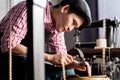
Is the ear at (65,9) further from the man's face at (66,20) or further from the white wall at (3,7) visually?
the white wall at (3,7)

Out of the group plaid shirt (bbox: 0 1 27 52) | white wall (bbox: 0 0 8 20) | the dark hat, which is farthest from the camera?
white wall (bbox: 0 0 8 20)

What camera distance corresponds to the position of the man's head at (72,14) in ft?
3.28

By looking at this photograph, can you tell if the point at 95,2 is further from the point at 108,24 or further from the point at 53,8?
the point at 53,8

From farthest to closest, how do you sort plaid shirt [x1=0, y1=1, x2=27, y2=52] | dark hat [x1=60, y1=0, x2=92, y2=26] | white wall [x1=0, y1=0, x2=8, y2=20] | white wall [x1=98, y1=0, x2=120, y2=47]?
white wall [x1=98, y1=0, x2=120, y2=47]
white wall [x1=0, y1=0, x2=8, y2=20]
dark hat [x1=60, y1=0, x2=92, y2=26]
plaid shirt [x1=0, y1=1, x2=27, y2=52]

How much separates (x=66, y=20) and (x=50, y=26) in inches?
2.5

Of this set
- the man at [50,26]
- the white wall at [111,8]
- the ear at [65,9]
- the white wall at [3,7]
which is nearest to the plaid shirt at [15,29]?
the man at [50,26]

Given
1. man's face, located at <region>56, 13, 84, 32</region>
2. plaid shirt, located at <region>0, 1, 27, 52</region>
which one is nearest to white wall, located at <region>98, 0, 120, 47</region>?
man's face, located at <region>56, 13, 84, 32</region>

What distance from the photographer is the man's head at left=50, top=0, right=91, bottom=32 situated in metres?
Answer: 1.00

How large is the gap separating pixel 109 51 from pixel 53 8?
0.53m

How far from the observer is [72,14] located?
105cm

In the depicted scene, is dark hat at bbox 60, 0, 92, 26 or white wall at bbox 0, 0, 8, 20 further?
white wall at bbox 0, 0, 8, 20

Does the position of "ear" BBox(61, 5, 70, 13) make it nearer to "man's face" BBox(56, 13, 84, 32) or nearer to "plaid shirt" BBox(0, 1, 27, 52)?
"man's face" BBox(56, 13, 84, 32)

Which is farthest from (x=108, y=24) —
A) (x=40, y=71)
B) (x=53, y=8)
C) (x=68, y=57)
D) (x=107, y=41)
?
(x=40, y=71)

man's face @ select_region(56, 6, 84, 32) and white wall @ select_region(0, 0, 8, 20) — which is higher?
white wall @ select_region(0, 0, 8, 20)
